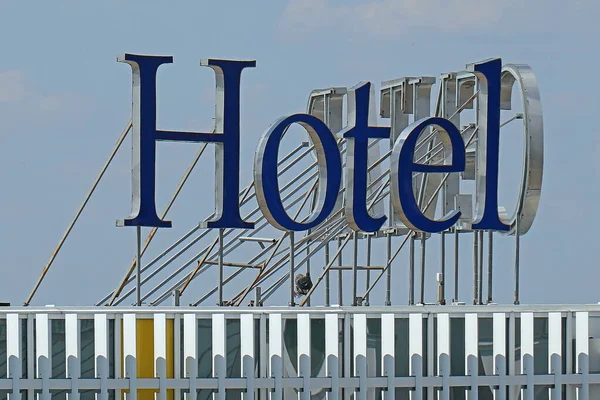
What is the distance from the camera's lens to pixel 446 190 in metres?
35.9

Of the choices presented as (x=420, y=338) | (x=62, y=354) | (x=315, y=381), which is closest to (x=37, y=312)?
(x=62, y=354)

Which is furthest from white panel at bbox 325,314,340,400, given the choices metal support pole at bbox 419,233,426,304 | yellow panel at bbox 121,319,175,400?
metal support pole at bbox 419,233,426,304

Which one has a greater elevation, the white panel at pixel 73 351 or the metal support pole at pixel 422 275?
the metal support pole at pixel 422 275

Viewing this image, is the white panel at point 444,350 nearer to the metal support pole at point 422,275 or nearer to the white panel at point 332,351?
the white panel at point 332,351

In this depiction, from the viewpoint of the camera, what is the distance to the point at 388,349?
1163 inches

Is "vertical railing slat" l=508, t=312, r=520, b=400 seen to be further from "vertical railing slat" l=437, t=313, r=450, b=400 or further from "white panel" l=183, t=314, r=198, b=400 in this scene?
"white panel" l=183, t=314, r=198, b=400

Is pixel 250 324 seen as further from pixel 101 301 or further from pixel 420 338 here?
pixel 101 301

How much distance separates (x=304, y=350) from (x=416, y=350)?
223cm

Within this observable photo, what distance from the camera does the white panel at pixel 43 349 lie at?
28734mm

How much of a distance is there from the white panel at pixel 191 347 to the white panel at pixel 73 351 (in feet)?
6.78

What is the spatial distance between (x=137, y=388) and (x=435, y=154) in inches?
396

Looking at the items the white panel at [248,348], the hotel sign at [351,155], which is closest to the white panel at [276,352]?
the white panel at [248,348]

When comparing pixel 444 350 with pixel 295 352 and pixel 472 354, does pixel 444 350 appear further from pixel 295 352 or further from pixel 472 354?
pixel 295 352

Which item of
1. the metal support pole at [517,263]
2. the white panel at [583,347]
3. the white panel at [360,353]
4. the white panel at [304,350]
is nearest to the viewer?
the white panel at [304,350]
